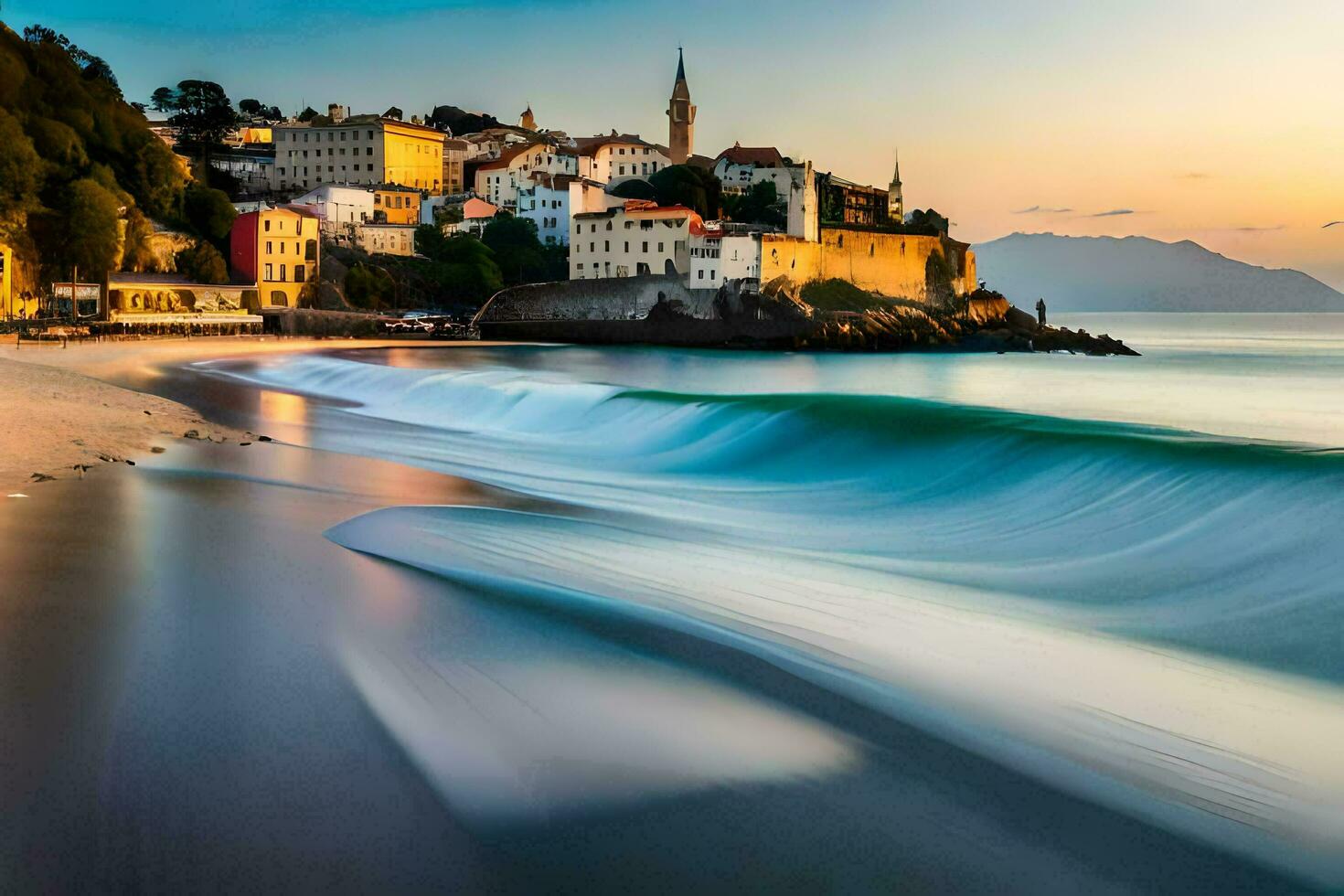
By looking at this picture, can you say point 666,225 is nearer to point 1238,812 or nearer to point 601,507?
point 601,507

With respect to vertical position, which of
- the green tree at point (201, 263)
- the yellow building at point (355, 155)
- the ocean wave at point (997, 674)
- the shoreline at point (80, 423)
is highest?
the yellow building at point (355, 155)

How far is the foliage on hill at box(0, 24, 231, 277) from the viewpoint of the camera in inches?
1823

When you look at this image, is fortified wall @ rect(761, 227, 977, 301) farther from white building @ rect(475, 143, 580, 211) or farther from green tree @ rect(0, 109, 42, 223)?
green tree @ rect(0, 109, 42, 223)

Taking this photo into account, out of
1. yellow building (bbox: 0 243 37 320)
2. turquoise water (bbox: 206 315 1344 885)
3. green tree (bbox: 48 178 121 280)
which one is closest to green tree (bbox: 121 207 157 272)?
green tree (bbox: 48 178 121 280)

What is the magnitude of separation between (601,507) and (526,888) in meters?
8.02

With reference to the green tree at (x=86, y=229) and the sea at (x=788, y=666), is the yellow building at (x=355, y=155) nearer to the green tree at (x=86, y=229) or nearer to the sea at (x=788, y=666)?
the green tree at (x=86, y=229)

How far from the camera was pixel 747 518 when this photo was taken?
11602 mm

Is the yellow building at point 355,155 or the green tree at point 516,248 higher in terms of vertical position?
the yellow building at point 355,155

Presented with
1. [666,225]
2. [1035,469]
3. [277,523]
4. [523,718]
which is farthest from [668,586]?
[666,225]

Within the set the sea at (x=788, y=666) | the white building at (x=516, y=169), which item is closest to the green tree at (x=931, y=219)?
the white building at (x=516, y=169)

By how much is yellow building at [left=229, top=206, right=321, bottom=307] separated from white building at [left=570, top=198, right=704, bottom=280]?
14.1 meters

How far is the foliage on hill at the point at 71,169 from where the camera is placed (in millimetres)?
46312

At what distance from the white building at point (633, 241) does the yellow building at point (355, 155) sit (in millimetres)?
20171

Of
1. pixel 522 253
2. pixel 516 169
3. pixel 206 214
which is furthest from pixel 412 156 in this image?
pixel 206 214
